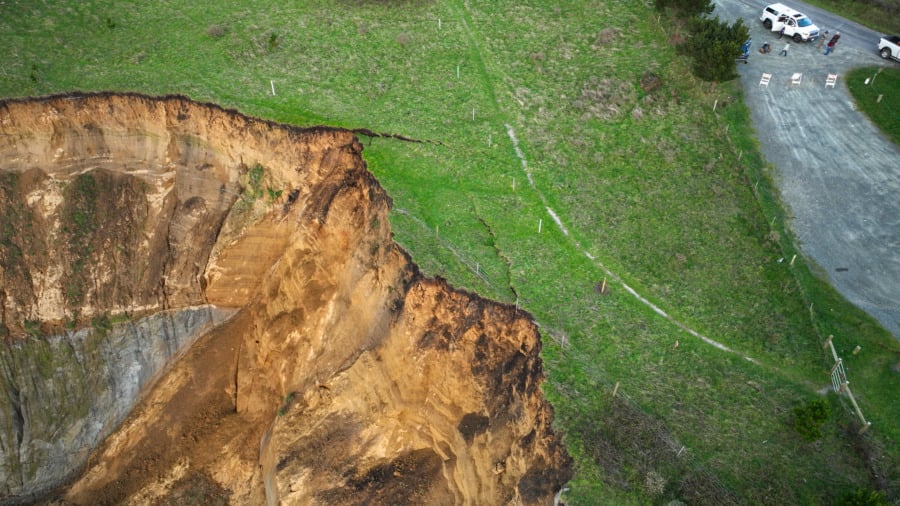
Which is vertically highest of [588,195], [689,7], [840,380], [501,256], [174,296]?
[689,7]

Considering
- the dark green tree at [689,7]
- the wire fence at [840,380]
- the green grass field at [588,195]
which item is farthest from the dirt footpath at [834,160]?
the dark green tree at [689,7]

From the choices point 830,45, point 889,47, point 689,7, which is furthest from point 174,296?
point 889,47

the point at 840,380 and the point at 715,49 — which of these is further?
the point at 715,49

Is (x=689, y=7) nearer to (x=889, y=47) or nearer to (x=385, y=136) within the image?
(x=889, y=47)

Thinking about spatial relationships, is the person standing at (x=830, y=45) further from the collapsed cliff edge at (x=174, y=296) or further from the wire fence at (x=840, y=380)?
the collapsed cliff edge at (x=174, y=296)

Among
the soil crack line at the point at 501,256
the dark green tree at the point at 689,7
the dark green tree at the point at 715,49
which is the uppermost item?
the dark green tree at the point at 689,7

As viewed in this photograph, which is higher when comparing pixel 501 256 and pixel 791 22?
pixel 791 22

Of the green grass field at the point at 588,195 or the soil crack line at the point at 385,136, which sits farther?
the soil crack line at the point at 385,136
